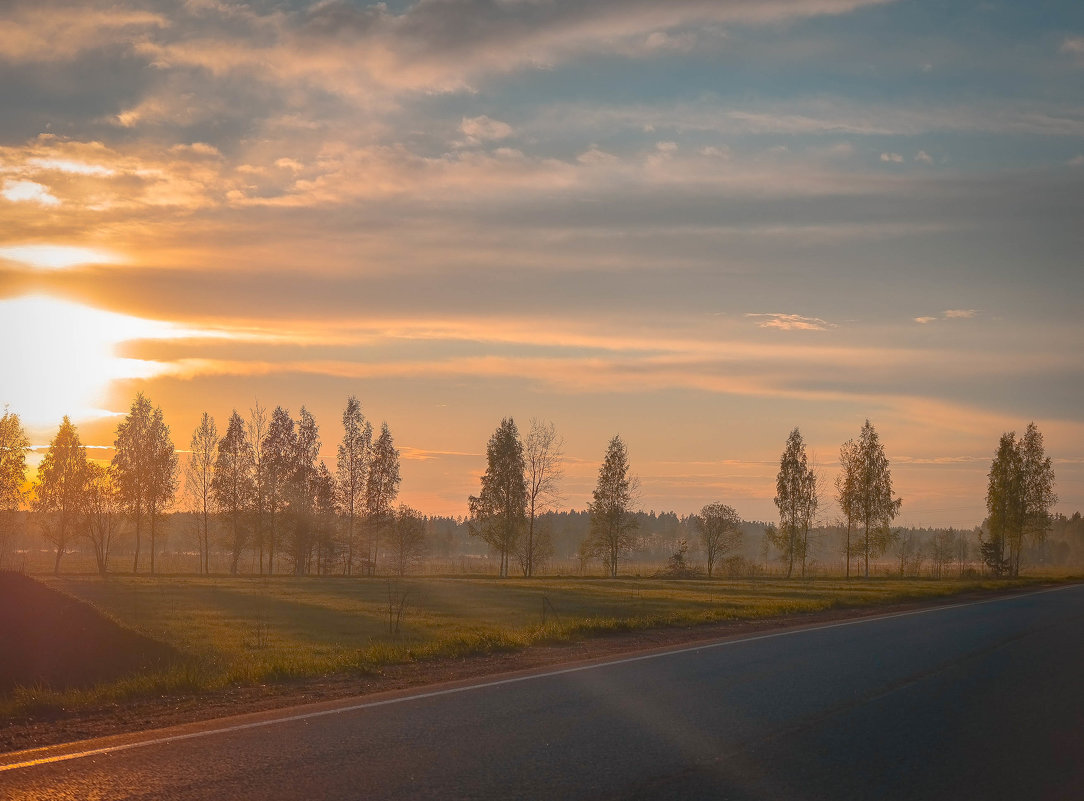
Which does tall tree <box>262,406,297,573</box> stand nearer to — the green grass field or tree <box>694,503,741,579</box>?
the green grass field

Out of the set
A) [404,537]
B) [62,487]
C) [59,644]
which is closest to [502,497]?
[404,537]

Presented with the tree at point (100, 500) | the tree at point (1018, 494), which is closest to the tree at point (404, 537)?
the tree at point (100, 500)

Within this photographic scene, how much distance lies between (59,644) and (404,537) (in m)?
66.6

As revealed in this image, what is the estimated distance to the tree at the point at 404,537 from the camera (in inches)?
3199

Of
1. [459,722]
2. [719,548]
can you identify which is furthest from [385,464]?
[459,722]

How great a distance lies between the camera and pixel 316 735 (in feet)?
29.7

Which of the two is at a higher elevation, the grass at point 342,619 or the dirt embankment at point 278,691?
the dirt embankment at point 278,691

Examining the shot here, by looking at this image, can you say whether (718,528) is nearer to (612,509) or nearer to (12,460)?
(612,509)

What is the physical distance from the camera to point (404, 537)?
81188 millimetres

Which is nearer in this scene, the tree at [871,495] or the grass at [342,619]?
the grass at [342,619]

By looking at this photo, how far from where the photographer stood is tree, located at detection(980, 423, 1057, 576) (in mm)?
89938

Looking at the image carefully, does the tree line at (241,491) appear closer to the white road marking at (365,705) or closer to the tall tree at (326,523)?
the tall tree at (326,523)

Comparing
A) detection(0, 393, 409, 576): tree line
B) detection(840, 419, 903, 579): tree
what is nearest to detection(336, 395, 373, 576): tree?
detection(0, 393, 409, 576): tree line

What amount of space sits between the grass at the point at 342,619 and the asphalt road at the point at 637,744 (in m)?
3.95
